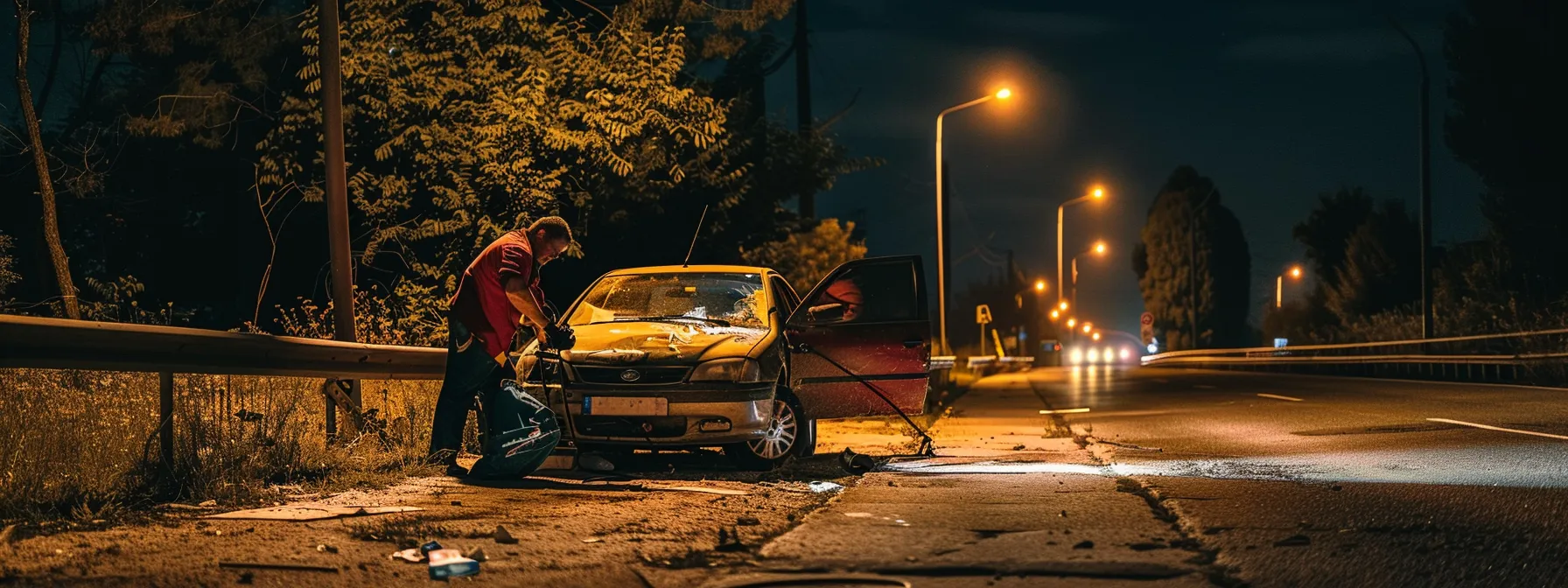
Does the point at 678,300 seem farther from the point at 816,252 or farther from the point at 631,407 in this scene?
the point at 816,252

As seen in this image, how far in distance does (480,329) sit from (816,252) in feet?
112

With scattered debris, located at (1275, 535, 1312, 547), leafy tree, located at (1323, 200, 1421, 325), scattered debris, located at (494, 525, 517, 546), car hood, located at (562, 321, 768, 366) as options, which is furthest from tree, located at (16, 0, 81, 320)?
leafy tree, located at (1323, 200, 1421, 325)

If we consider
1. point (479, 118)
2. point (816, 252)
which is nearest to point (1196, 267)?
point (816, 252)

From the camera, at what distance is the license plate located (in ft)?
29.2

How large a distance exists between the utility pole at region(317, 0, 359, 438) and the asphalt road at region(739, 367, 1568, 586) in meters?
4.67

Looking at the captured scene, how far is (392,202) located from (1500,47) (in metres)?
27.5

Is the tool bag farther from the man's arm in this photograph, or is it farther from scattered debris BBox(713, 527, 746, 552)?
scattered debris BBox(713, 527, 746, 552)

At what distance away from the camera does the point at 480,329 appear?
8.75 m

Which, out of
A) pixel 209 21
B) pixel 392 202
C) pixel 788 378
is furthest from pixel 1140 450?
pixel 209 21

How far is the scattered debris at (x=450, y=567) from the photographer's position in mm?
5102

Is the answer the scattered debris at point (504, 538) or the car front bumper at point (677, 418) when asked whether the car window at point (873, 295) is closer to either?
the car front bumper at point (677, 418)

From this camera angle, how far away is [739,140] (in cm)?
2052

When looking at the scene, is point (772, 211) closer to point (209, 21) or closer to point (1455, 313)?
point (209, 21)

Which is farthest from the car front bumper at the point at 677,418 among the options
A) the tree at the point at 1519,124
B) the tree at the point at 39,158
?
the tree at the point at 1519,124
